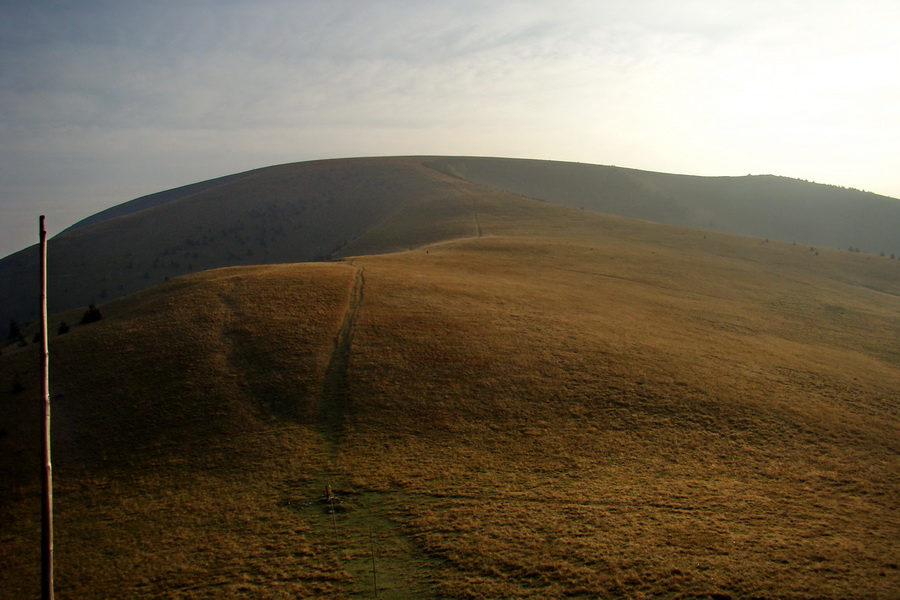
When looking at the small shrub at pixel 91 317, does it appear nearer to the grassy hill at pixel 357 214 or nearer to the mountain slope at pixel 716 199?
the grassy hill at pixel 357 214

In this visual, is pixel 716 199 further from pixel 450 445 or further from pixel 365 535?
pixel 365 535

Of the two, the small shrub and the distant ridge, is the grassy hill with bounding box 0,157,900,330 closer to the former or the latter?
the distant ridge

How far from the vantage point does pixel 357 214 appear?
109 m

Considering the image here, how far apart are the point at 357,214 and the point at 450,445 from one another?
91621 millimetres

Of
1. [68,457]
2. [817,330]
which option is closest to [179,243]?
[68,457]

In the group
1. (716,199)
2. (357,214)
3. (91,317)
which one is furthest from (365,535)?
(716,199)

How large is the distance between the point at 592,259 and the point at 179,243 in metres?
76.0

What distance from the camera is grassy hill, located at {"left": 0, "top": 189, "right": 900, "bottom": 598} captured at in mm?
14586

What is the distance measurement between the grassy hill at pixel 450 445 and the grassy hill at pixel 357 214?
3496 cm

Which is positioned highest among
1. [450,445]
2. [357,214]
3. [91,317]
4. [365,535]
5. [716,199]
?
[716,199]

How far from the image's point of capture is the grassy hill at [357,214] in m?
85.2

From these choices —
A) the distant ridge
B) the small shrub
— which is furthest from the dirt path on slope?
the distant ridge

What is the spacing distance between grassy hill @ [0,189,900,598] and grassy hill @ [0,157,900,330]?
115 ft

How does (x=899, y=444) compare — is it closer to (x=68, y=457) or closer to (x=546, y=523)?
(x=546, y=523)
